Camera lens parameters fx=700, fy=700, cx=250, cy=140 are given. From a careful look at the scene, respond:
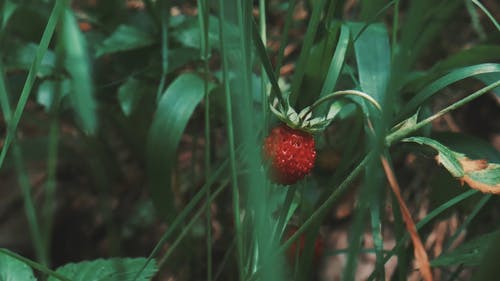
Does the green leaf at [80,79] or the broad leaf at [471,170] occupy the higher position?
the green leaf at [80,79]

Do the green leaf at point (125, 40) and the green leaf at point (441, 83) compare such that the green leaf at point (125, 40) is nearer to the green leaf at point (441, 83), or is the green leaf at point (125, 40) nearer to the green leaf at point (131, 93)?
the green leaf at point (131, 93)

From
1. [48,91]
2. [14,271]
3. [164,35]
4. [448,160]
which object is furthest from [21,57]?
[448,160]

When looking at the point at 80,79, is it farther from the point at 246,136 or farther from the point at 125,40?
the point at 125,40

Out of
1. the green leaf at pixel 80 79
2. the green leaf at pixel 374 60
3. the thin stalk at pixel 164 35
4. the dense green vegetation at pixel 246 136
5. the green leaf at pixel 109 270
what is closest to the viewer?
the green leaf at pixel 80 79

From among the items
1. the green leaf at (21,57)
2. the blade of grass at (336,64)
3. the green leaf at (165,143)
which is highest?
the green leaf at (21,57)

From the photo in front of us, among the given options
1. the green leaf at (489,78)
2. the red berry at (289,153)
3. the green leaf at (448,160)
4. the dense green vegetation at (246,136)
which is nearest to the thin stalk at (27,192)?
the dense green vegetation at (246,136)

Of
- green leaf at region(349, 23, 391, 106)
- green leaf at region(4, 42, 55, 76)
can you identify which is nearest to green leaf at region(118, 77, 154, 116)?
green leaf at region(4, 42, 55, 76)

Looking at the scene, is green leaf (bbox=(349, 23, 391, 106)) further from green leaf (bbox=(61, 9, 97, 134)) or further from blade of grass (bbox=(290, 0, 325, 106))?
green leaf (bbox=(61, 9, 97, 134))
